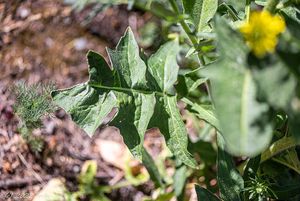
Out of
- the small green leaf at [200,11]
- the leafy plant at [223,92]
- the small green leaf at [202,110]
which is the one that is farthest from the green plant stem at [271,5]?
the small green leaf at [202,110]


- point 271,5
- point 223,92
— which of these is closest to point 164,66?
point 271,5

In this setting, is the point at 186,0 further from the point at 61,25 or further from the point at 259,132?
the point at 61,25

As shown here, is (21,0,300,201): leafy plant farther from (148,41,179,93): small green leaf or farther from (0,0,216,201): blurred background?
(0,0,216,201): blurred background

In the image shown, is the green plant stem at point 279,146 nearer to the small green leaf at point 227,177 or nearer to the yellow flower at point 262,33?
the small green leaf at point 227,177

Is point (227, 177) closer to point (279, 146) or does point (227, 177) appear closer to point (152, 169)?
point (279, 146)

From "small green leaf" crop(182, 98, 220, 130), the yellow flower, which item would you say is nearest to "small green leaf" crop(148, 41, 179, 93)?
"small green leaf" crop(182, 98, 220, 130)

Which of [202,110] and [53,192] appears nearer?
[202,110]
